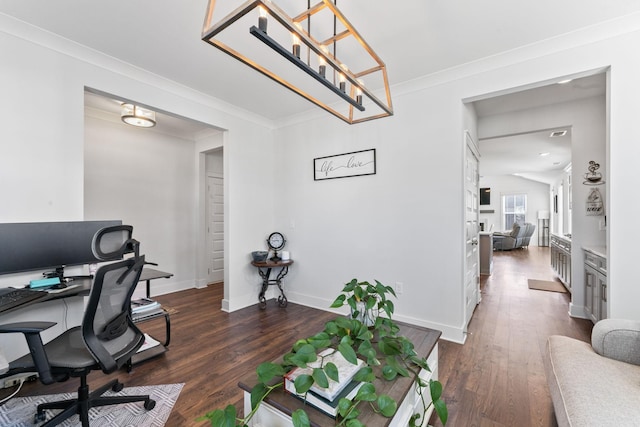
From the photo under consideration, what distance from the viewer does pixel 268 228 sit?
13.7 ft

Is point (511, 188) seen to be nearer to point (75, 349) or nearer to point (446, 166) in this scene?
point (446, 166)

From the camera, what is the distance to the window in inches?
439

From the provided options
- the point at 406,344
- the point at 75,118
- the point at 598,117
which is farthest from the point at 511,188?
the point at 75,118

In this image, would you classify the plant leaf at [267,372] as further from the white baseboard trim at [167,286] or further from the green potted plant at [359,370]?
the white baseboard trim at [167,286]

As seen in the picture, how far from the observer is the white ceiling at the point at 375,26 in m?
1.88

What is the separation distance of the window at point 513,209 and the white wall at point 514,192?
0.45 ft

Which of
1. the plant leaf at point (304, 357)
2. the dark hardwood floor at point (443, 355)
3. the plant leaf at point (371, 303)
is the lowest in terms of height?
the dark hardwood floor at point (443, 355)

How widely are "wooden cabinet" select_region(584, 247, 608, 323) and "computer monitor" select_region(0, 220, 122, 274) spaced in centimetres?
457

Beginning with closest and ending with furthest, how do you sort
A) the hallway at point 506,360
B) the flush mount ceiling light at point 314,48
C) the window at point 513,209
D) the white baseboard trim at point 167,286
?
1. the flush mount ceiling light at point 314,48
2. the hallway at point 506,360
3. the white baseboard trim at point 167,286
4. the window at point 513,209

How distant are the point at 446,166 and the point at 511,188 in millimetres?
10911

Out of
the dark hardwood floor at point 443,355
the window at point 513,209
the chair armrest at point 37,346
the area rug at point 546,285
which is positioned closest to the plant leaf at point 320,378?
the dark hardwood floor at point 443,355

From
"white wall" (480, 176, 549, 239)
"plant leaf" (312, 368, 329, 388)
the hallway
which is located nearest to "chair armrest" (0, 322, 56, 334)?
"plant leaf" (312, 368, 329, 388)

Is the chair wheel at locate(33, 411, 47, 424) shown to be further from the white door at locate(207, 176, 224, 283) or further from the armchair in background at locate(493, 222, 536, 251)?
the armchair in background at locate(493, 222, 536, 251)

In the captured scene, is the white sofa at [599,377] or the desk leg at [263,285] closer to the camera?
the white sofa at [599,377]
